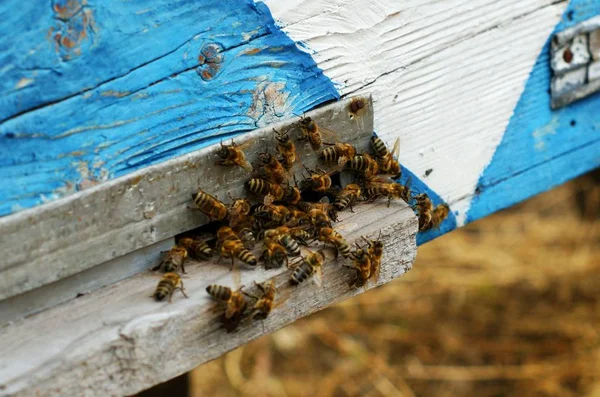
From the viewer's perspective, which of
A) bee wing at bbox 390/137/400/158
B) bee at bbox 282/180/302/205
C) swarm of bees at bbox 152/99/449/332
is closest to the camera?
swarm of bees at bbox 152/99/449/332

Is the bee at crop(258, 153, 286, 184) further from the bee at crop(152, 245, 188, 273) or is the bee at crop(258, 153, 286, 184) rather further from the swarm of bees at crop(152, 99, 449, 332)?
the bee at crop(152, 245, 188, 273)

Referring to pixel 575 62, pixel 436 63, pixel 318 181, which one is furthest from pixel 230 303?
pixel 575 62

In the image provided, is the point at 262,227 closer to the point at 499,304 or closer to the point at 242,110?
the point at 242,110

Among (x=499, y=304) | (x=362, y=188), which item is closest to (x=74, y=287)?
(x=362, y=188)

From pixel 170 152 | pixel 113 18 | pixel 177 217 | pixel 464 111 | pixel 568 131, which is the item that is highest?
pixel 113 18

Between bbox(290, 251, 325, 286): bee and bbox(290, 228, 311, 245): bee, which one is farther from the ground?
bbox(290, 251, 325, 286): bee

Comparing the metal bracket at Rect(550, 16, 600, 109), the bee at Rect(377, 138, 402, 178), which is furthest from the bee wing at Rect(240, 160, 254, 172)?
the metal bracket at Rect(550, 16, 600, 109)
